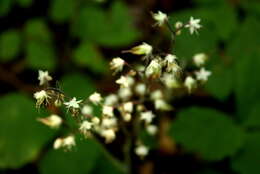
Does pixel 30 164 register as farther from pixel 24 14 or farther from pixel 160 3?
pixel 160 3

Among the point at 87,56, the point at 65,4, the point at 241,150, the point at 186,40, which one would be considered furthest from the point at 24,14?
the point at 241,150

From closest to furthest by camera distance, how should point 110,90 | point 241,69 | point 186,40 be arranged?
point 241,69, point 186,40, point 110,90

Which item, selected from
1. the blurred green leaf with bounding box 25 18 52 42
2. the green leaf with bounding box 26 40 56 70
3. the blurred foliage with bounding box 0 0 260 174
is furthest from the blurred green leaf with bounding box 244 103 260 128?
the blurred green leaf with bounding box 25 18 52 42

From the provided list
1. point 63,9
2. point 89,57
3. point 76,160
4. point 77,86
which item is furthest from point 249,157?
point 63,9

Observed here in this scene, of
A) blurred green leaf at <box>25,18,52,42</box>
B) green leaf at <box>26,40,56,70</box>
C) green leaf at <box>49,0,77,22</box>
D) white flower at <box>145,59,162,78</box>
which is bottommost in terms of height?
white flower at <box>145,59,162,78</box>

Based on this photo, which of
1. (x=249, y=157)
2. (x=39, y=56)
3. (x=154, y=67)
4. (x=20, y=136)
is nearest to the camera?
(x=154, y=67)

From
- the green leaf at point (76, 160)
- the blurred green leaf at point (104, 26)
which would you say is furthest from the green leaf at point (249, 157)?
the blurred green leaf at point (104, 26)

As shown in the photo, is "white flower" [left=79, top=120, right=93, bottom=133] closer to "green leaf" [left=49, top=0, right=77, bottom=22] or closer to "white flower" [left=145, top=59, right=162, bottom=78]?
"white flower" [left=145, top=59, right=162, bottom=78]

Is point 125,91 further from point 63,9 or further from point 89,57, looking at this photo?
point 63,9
